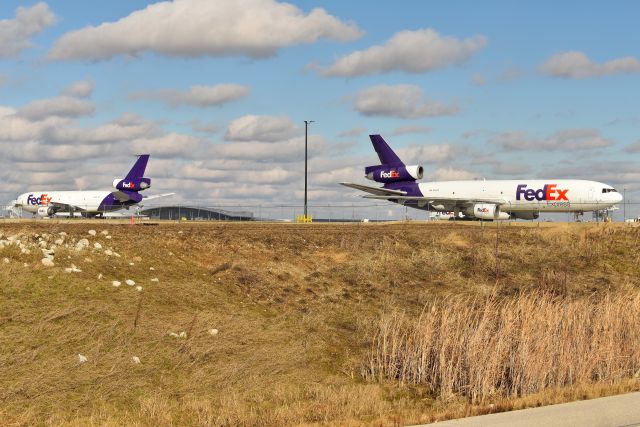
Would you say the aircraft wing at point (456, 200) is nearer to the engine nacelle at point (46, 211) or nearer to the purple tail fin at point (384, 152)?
the purple tail fin at point (384, 152)

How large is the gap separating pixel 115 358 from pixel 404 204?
202ft

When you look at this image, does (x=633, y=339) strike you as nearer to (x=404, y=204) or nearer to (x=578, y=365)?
(x=578, y=365)

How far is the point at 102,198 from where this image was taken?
91688 mm

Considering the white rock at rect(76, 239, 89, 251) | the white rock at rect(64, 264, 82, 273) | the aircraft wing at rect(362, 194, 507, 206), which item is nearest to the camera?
the white rock at rect(64, 264, 82, 273)

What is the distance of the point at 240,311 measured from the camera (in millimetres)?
24719

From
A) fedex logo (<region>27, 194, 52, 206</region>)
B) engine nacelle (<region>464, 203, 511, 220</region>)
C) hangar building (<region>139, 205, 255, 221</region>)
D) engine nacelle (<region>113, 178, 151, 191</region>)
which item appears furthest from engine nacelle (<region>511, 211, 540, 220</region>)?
fedex logo (<region>27, 194, 52, 206</region>)

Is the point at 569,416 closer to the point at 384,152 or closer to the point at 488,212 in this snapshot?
the point at 488,212

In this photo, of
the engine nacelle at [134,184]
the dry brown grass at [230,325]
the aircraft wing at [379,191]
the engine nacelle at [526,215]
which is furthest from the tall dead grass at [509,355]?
the engine nacelle at [134,184]

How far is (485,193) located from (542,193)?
5802 mm

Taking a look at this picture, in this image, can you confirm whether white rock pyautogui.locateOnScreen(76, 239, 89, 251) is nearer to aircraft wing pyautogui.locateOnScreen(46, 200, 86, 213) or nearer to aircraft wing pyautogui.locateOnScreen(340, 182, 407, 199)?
aircraft wing pyautogui.locateOnScreen(340, 182, 407, 199)

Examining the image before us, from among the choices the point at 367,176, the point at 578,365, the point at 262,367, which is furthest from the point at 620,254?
the point at 367,176

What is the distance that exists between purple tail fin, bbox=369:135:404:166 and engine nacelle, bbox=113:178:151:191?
27.7m

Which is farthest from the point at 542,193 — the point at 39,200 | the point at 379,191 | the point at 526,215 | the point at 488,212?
the point at 39,200

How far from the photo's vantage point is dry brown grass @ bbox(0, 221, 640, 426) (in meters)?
16.7
